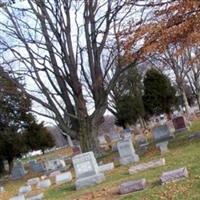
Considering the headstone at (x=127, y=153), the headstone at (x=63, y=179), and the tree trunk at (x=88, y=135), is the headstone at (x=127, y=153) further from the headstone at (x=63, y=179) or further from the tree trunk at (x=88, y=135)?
the tree trunk at (x=88, y=135)

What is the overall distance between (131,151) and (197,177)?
25.3ft

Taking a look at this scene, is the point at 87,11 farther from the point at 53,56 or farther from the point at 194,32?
the point at 194,32

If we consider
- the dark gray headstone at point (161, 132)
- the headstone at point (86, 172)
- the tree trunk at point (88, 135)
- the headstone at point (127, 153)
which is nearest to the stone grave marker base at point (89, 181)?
the headstone at point (86, 172)

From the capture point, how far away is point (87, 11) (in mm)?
23328

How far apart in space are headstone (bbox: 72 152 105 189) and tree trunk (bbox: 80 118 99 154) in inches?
341

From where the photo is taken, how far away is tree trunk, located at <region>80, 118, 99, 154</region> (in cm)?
2289

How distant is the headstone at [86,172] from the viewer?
43.4ft

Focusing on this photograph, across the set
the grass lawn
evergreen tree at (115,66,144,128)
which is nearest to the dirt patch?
the grass lawn

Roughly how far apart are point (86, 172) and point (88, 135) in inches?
363

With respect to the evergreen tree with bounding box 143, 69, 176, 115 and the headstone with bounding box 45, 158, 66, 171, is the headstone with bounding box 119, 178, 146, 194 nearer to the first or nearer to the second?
the headstone with bounding box 45, 158, 66, 171

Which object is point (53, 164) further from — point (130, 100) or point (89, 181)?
point (130, 100)

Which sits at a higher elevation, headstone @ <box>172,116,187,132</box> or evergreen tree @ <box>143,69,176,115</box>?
evergreen tree @ <box>143,69,176,115</box>

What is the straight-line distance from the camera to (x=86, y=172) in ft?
45.1

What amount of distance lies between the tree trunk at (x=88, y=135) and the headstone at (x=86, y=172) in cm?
866
